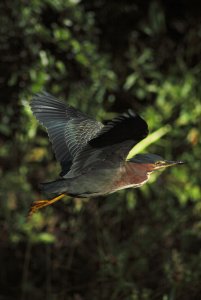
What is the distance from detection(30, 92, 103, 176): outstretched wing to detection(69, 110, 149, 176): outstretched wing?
0.17 m

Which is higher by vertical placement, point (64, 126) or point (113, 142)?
point (64, 126)

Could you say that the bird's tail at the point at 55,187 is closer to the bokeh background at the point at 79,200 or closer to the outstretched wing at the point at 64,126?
the outstretched wing at the point at 64,126

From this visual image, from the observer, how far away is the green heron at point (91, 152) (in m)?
3.18

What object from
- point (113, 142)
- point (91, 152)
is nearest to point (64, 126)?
point (91, 152)

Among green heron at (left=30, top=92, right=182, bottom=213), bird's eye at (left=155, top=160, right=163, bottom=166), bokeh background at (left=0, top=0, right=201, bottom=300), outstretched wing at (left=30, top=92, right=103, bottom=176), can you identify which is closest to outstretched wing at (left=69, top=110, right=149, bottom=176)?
green heron at (left=30, top=92, right=182, bottom=213)

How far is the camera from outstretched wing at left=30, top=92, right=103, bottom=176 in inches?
148

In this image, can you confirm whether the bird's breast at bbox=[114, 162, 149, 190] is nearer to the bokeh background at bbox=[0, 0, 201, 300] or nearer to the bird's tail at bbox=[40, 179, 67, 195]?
the bird's tail at bbox=[40, 179, 67, 195]

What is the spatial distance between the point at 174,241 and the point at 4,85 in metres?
1.77

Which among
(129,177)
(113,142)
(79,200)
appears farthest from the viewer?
(79,200)

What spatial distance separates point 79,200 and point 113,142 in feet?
6.64

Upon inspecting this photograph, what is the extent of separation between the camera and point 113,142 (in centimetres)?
328

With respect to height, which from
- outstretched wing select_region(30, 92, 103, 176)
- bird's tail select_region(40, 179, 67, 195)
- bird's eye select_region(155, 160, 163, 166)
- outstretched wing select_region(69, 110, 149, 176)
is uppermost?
outstretched wing select_region(30, 92, 103, 176)

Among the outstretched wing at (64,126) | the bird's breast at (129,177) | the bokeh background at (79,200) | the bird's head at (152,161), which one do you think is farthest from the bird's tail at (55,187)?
the bokeh background at (79,200)

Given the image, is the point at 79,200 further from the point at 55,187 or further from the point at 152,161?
the point at 55,187
